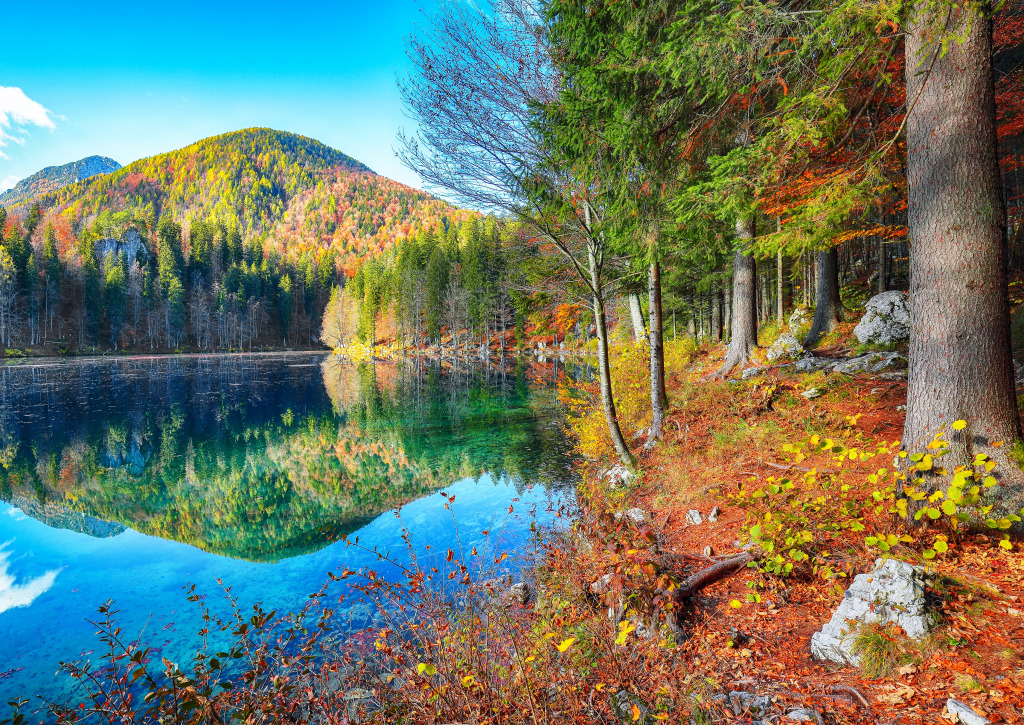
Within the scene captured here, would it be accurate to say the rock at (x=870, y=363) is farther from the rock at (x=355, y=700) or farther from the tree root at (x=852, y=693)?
the rock at (x=355, y=700)

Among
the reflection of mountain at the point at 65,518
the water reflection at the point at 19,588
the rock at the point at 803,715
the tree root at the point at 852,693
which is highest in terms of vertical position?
the tree root at the point at 852,693

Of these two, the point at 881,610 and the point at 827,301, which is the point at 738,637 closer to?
the point at 881,610

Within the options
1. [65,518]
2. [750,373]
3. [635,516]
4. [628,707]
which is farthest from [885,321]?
[65,518]

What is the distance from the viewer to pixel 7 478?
426 inches

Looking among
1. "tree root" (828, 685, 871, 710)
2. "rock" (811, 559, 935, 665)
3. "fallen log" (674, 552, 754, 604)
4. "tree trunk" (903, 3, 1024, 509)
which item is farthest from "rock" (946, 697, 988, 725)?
"tree trunk" (903, 3, 1024, 509)

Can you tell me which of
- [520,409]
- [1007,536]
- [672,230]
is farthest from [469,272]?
[1007,536]

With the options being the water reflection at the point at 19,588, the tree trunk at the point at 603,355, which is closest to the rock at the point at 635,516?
the tree trunk at the point at 603,355

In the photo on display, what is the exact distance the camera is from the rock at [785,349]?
29.7 ft

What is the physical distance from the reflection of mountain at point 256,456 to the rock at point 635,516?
3.66 meters

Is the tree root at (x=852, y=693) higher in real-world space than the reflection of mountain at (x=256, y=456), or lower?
higher

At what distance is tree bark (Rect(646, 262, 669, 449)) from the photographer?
6941 mm

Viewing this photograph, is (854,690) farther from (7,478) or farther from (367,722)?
(7,478)

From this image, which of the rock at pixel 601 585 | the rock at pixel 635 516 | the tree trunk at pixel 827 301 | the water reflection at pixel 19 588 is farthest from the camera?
the tree trunk at pixel 827 301

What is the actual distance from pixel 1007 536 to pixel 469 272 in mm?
47750
